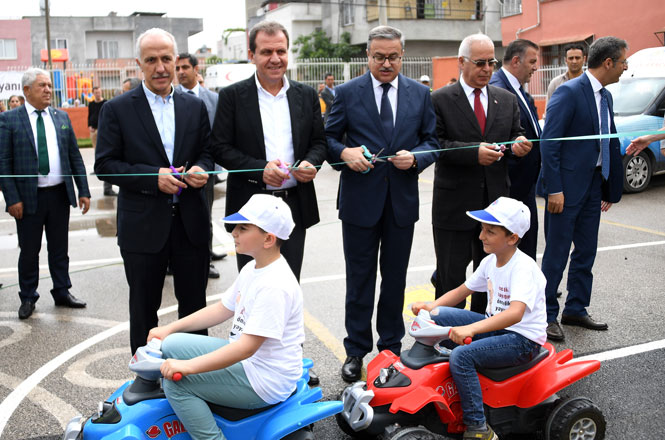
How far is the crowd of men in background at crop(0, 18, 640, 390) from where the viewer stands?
4.10 meters

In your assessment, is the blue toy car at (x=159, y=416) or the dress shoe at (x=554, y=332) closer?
the blue toy car at (x=159, y=416)

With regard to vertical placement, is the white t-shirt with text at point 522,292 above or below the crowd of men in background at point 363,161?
below

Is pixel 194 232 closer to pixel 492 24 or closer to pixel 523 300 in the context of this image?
pixel 523 300

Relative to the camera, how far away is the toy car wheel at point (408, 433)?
318cm

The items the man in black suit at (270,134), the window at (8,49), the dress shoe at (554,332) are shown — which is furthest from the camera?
the window at (8,49)

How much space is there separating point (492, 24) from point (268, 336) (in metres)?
37.6

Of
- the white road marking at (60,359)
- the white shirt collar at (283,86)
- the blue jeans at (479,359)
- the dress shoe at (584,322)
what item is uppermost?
the white shirt collar at (283,86)

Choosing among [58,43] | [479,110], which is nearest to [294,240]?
[479,110]

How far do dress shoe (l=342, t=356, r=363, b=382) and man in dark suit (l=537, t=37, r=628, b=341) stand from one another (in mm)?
1589

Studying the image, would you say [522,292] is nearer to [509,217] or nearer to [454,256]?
[509,217]

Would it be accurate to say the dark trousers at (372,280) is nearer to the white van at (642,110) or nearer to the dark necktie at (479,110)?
the dark necktie at (479,110)

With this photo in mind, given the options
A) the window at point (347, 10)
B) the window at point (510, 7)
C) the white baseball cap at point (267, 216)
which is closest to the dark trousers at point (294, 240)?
the white baseball cap at point (267, 216)

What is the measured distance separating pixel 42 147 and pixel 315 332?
309cm

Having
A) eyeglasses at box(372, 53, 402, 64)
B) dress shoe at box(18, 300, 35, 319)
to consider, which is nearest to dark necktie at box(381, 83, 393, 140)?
eyeglasses at box(372, 53, 402, 64)
